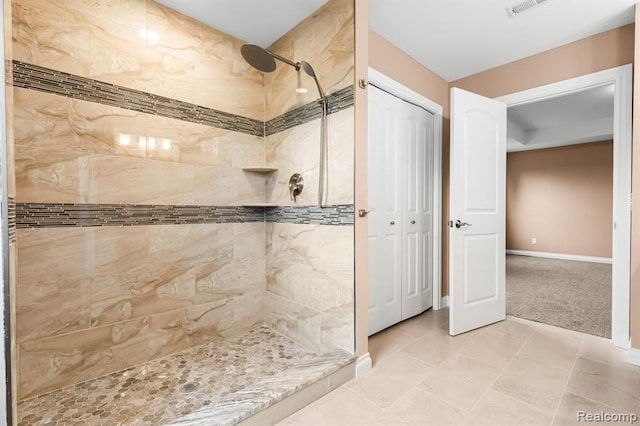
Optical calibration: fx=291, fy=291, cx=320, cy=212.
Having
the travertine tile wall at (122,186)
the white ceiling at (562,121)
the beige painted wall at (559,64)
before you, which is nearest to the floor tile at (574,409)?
the travertine tile wall at (122,186)

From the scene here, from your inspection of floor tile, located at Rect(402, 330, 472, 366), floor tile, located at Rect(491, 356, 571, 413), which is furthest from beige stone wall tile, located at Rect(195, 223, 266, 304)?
floor tile, located at Rect(491, 356, 571, 413)

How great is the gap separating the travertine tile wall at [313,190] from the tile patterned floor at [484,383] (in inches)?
14.6

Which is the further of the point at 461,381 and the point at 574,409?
the point at 461,381

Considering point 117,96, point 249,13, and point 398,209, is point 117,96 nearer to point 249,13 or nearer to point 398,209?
point 249,13

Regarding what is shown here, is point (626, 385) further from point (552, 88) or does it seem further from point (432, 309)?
point (552, 88)

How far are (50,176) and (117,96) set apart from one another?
58cm

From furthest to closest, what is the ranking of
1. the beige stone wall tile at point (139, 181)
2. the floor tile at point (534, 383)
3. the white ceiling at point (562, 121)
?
the white ceiling at point (562, 121)
the beige stone wall tile at point (139, 181)
the floor tile at point (534, 383)

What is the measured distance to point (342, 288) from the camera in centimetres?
181

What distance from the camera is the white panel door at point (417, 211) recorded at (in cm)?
261

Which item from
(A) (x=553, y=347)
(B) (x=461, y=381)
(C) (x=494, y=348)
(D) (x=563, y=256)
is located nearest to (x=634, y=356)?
(A) (x=553, y=347)

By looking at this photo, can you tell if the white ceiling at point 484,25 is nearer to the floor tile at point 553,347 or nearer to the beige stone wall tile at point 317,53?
the beige stone wall tile at point 317,53

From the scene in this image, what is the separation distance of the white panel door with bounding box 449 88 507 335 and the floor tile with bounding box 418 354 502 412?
45 cm

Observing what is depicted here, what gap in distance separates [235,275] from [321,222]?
838 millimetres

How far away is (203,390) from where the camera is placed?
1.53 m
